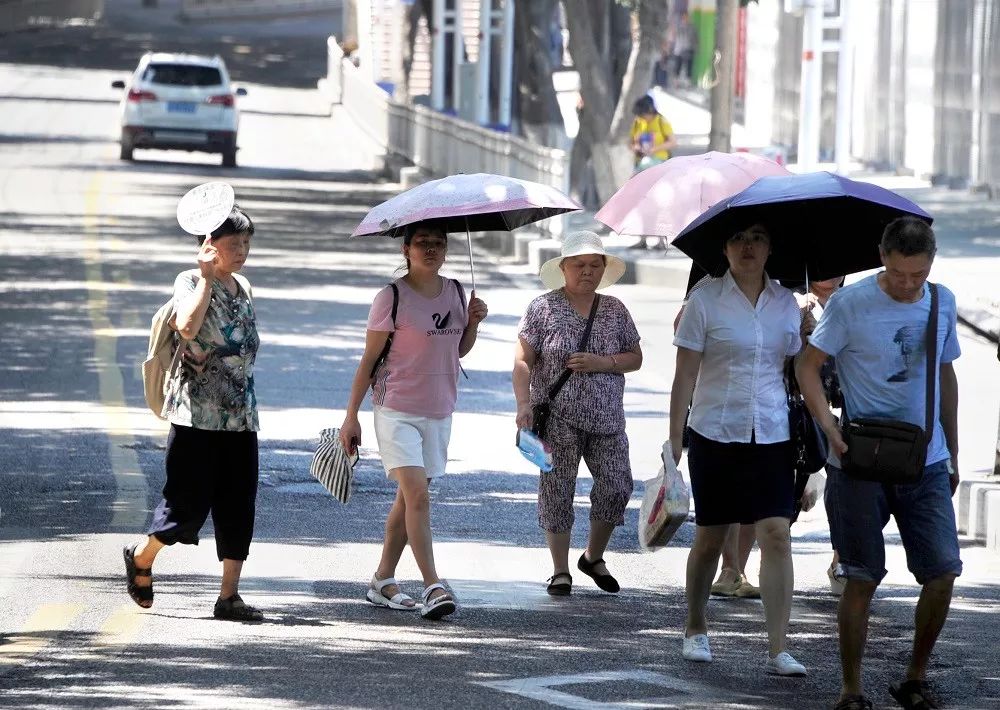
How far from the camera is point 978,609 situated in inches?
339

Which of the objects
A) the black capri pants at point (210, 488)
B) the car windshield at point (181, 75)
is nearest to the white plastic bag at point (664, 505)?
the black capri pants at point (210, 488)

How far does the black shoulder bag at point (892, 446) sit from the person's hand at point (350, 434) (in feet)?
7.34

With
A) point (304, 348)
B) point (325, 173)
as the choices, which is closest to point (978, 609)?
point (304, 348)

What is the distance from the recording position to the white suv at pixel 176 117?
34.2 m

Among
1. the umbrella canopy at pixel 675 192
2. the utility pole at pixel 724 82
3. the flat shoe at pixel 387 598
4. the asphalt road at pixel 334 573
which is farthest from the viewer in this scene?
the utility pole at pixel 724 82

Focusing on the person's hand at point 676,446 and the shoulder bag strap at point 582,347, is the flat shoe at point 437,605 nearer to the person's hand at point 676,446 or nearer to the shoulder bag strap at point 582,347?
the shoulder bag strap at point 582,347

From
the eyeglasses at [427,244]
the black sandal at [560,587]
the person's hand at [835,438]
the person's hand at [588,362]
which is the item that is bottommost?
the black sandal at [560,587]

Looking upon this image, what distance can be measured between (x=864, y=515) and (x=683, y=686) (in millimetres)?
919

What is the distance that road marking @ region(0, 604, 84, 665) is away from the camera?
24.4 feet

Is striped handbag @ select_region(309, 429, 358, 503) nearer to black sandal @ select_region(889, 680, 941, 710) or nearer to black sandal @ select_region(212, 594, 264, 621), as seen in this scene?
black sandal @ select_region(212, 594, 264, 621)

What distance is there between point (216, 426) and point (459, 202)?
4.35 ft

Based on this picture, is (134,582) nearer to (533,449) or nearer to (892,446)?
(533,449)

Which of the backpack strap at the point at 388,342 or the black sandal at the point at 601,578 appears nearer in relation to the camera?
the backpack strap at the point at 388,342

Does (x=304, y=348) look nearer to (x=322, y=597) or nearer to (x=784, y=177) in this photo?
(x=322, y=597)
